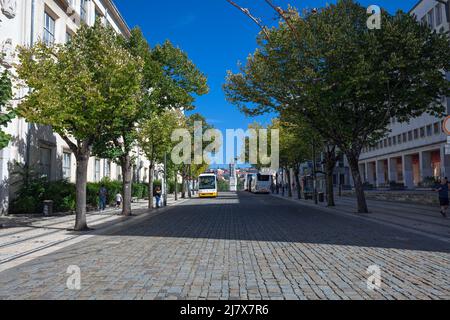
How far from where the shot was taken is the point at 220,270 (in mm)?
7004

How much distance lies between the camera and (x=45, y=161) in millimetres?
24516

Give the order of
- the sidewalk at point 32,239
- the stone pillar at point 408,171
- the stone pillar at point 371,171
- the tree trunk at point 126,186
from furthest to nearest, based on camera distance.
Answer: the stone pillar at point 371,171 → the stone pillar at point 408,171 → the tree trunk at point 126,186 → the sidewalk at point 32,239

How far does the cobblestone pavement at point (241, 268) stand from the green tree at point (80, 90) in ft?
13.6

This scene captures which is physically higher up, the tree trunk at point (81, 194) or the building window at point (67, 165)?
the building window at point (67, 165)

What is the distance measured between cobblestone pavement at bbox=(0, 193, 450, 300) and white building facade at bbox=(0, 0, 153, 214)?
34.4 ft

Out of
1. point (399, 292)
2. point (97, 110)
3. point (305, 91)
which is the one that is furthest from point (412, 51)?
point (399, 292)

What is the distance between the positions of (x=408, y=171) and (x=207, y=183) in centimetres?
2515

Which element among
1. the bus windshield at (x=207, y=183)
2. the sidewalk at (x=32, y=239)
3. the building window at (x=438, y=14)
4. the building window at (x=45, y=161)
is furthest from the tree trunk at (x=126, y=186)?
the building window at (x=438, y=14)

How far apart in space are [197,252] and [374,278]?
4.03 metres

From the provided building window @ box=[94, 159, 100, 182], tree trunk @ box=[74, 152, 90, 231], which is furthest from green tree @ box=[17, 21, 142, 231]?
building window @ box=[94, 159, 100, 182]

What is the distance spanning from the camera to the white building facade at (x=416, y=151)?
38750 mm

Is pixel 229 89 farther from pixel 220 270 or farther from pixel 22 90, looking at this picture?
pixel 220 270

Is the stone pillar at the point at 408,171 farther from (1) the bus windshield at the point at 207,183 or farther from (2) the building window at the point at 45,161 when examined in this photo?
(2) the building window at the point at 45,161

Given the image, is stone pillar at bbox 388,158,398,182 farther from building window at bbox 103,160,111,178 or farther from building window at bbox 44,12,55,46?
building window at bbox 44,12,55,46
